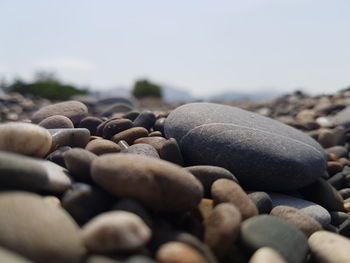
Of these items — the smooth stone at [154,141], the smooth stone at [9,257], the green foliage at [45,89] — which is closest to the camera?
the smooth stone at [9,257]

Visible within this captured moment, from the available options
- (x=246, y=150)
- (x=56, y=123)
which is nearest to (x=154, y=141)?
(x=246, y=150)

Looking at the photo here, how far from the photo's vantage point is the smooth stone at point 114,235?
2.15m

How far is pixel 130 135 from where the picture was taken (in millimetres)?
4242

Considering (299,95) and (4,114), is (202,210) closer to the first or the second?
(4,114)

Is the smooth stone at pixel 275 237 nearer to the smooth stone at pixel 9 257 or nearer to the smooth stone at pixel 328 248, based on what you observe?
the smooth stone at pixel 328 248

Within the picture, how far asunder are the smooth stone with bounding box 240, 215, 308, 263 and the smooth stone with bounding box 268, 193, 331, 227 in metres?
0.79

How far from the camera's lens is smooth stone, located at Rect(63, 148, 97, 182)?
291 centimetres

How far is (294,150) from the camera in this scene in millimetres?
4008

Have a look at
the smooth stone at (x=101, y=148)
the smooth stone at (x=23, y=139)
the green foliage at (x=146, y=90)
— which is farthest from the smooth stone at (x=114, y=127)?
the green foliage at (x=146, y=90)

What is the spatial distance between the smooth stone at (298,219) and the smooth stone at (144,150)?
1084mm

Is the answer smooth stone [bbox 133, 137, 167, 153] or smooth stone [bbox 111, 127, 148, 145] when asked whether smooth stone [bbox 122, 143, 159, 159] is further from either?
smooth stone [bbox 111, 127, 148, 145]

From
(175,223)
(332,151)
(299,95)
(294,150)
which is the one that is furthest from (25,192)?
(299,95)

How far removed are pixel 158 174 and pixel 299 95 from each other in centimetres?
1265

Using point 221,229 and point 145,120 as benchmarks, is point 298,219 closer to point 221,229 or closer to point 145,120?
point 221,229
